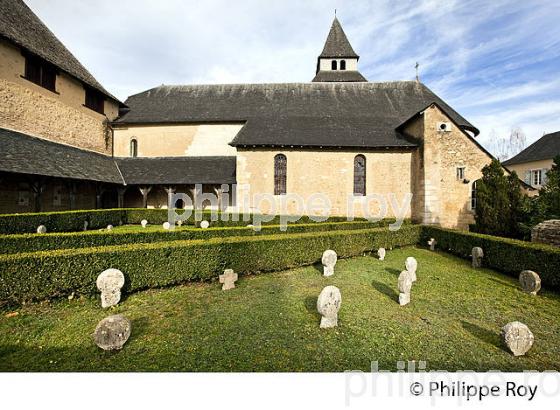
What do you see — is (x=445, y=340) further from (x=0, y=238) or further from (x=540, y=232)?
(x=0, y=238)

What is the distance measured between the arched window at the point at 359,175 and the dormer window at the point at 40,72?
2095cm

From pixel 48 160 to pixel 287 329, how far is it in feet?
56.7

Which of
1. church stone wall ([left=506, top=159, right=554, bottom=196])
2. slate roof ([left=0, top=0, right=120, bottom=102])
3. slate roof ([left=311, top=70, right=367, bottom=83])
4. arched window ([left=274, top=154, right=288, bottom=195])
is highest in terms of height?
slate roof ([left=311, top=70, right=367, bottom=83])

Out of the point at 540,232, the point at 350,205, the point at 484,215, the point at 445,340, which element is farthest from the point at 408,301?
the point at 350,205

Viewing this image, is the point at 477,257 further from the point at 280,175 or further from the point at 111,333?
the point at 280,175

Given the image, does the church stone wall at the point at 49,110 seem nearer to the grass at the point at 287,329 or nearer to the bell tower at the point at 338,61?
the grass at the point at 287,329

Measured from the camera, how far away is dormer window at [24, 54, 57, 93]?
15375mm

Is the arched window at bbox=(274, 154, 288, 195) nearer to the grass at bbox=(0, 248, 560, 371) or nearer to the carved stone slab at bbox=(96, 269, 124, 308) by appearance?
the grass at bbox=(0, 248, 560, 371)

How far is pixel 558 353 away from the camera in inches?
169

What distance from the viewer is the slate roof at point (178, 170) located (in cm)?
1877

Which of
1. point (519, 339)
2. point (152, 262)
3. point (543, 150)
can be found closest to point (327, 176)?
point (152, 262)

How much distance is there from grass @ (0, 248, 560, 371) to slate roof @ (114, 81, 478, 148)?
476 inches

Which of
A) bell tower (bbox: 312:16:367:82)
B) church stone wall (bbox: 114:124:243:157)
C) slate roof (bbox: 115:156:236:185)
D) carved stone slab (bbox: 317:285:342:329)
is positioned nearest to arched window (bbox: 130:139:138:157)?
church stone wall (bbox: 114:124:243:157)

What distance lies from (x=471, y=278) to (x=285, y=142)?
12517 mm
